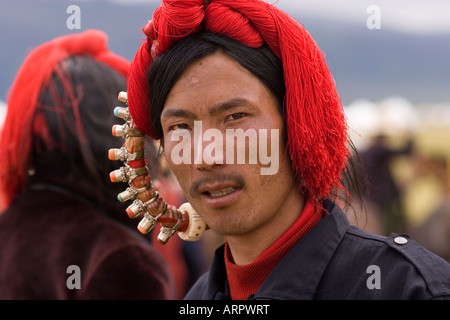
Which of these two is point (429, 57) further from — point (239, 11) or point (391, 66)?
point (239, 11)

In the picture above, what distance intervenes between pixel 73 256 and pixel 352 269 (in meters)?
1.33

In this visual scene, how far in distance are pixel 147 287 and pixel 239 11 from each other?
1260mm

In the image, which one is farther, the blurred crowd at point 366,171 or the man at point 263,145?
the blurred crowd at point 366,171

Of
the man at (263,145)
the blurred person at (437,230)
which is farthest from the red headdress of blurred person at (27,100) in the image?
the blurred person at (437,230)

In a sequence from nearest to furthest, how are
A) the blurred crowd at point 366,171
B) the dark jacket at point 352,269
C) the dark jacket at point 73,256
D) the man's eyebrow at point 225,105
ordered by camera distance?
the dark jacket at point 352,269
the man's eyebrow at point 225,105
the dark jacket at point 73,256
the blurred crowd at point 366,171

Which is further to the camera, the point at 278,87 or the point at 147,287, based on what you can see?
Result: the point at 147,287

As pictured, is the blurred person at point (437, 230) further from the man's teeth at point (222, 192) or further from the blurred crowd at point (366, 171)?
the man's teeth at point (222, 192)

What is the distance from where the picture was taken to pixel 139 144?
2078 millimetres

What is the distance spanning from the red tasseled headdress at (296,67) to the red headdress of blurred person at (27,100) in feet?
3.39

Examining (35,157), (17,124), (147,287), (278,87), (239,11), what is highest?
(239,11)

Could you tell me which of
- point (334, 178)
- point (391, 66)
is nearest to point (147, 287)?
point (334, 178)

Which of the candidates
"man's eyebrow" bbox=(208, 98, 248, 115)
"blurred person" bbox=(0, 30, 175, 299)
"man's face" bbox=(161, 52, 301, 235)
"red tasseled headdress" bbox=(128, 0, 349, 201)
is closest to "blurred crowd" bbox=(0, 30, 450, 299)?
"blurred person" bbox=(0, 30, 175, 299)

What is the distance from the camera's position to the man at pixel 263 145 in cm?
173

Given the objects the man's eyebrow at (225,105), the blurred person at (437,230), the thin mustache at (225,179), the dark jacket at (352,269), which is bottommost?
Answer: the blurred person at (437,230)
